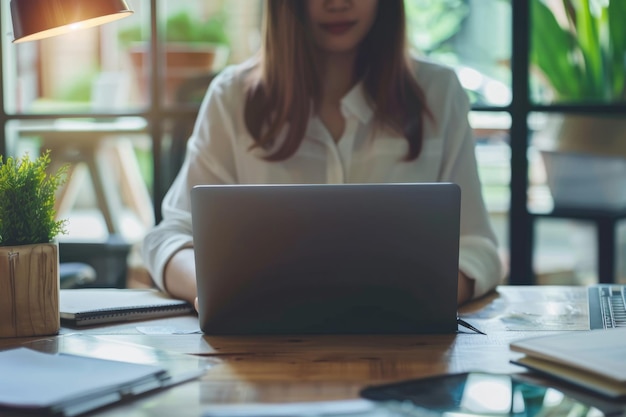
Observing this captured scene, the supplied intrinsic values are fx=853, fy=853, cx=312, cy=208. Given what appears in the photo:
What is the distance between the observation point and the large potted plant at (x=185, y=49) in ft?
8.00

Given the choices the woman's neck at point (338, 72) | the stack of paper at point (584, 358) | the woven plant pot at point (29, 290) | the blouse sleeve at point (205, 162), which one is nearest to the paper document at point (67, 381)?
the woven plant pot at point (29, 290)

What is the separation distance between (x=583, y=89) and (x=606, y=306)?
1087 millimetres

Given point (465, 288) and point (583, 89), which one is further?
point (583, 89)

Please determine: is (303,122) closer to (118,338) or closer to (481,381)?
(118,338)

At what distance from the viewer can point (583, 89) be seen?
234 centimetres

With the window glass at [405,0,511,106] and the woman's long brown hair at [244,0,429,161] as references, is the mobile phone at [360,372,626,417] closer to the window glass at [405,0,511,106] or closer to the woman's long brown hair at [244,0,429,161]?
the woman's long brown hair at [244,0,429,161]

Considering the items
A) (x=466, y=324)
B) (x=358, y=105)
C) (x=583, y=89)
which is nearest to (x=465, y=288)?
(x=466, y=324)

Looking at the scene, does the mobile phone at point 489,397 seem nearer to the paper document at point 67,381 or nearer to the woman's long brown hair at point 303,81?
the paper document at point 67,381

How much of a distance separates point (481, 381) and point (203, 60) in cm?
168

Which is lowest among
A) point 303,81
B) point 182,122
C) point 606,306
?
point 606,306

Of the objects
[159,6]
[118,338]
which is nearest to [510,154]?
[159,6]

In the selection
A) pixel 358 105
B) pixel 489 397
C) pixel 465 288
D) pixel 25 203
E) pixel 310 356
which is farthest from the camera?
pixel 358 105

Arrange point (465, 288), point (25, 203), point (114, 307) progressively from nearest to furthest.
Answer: point (25, 203) < point (114, 307) < point (465, 288)

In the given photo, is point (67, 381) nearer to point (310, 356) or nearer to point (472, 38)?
point (310, 356)
